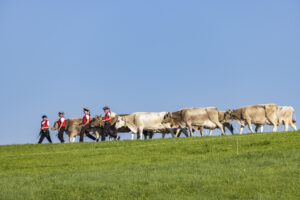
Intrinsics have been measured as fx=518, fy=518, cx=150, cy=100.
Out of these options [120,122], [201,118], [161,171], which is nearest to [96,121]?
[120,122]

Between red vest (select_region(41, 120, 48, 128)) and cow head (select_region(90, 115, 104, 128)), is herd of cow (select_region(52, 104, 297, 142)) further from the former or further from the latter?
red vest (select_region(41, 120, 48, 128))

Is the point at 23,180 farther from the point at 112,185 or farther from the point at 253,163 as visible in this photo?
the point at 253,163

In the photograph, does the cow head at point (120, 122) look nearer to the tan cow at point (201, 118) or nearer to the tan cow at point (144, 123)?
the tan cow at point (144, 123)

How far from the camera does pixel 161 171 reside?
16.6m

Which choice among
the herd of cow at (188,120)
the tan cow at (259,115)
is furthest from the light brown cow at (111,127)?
the tan cow at (259,115)

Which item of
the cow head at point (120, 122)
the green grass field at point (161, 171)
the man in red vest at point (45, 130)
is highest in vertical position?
the cow head at point (120, 122)

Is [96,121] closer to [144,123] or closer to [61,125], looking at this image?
[144,123]

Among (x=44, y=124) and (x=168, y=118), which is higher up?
(x=168, y=118)

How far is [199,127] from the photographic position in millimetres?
38844

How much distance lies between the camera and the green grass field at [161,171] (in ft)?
43.6

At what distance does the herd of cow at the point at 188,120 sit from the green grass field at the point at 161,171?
10.6 metres

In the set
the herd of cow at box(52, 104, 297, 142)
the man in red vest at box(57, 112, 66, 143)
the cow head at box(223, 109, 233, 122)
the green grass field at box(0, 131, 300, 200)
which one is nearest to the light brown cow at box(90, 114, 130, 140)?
the herd of cow at box(52, 104, 297, 142)

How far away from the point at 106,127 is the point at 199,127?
7893mm

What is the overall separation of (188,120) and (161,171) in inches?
806
